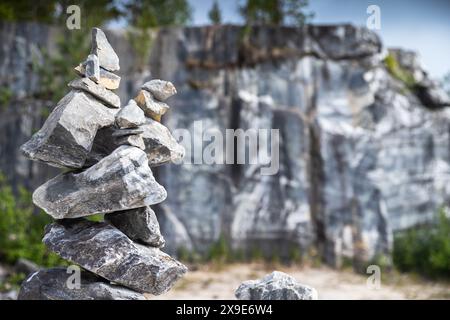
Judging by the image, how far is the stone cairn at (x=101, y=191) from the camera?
17.0ft

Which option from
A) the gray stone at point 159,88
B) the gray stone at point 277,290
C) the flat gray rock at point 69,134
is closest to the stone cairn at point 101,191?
the flat gray rock at point 69,134

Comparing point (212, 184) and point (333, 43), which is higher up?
point (333, 43)

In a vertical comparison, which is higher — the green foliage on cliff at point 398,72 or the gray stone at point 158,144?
the green foliage on cliff at point 398,72

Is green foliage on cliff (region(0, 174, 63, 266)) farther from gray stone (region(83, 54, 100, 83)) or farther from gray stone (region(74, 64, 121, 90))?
gray stone (region(83, 54, 100, 83))

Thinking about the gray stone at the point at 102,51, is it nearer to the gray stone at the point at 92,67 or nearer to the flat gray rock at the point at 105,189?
the gray stone at the point at 92,67

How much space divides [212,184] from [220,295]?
344 cm

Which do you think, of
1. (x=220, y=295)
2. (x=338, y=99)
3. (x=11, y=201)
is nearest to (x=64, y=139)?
(x=220, y=295)

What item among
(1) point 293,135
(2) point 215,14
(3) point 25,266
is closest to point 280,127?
(1) point 293,135

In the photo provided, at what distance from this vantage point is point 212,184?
39.4 feet

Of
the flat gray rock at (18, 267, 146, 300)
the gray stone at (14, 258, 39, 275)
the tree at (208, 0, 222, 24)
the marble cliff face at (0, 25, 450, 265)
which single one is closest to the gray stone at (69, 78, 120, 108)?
the flat gray rock at (18, 267, 146, 300)

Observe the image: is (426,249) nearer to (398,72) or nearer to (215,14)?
(398,72)

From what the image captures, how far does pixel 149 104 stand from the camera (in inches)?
228

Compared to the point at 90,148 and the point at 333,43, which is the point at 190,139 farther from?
the point at 90,148

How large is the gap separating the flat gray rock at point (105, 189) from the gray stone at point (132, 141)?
8 cm
